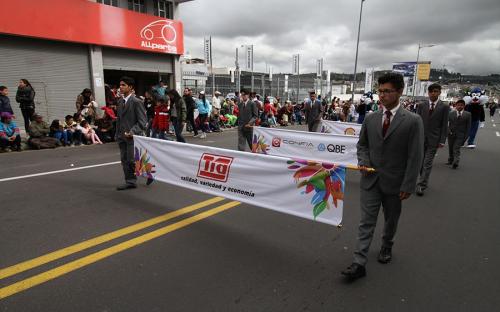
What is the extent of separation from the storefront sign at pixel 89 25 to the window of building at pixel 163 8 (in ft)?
2.76

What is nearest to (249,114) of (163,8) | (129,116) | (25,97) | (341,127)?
(341,127)

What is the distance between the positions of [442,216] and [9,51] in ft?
53.2

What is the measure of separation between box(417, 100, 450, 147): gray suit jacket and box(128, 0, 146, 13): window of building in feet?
57.2

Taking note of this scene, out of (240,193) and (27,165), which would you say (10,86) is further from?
(240,193)

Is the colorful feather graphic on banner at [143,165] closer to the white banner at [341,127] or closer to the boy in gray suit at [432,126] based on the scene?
the boy in gray suit at [432,126]

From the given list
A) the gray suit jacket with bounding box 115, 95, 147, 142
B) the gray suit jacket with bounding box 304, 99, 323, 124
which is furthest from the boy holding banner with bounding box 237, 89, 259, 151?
the gray suit jacket with bounding box 115, 95, 147, 142

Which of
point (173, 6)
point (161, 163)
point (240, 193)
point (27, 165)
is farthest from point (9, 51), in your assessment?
point (240, 193)

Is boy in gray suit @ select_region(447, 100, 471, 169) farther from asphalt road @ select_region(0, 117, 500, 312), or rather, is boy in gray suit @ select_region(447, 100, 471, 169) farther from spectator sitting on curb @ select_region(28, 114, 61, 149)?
spectator sitting on curb @ select_region(28, 114, 61, 149)

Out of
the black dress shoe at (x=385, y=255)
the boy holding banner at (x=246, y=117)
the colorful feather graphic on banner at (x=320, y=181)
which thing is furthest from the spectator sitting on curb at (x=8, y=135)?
the black dress shoe at (x=385, y=255)

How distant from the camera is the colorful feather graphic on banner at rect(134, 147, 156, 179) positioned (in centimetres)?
540

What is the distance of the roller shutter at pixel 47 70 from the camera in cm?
1371

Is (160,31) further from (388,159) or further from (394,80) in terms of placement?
(388,159)

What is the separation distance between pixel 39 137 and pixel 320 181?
33.7ft

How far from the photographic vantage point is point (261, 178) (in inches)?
152
